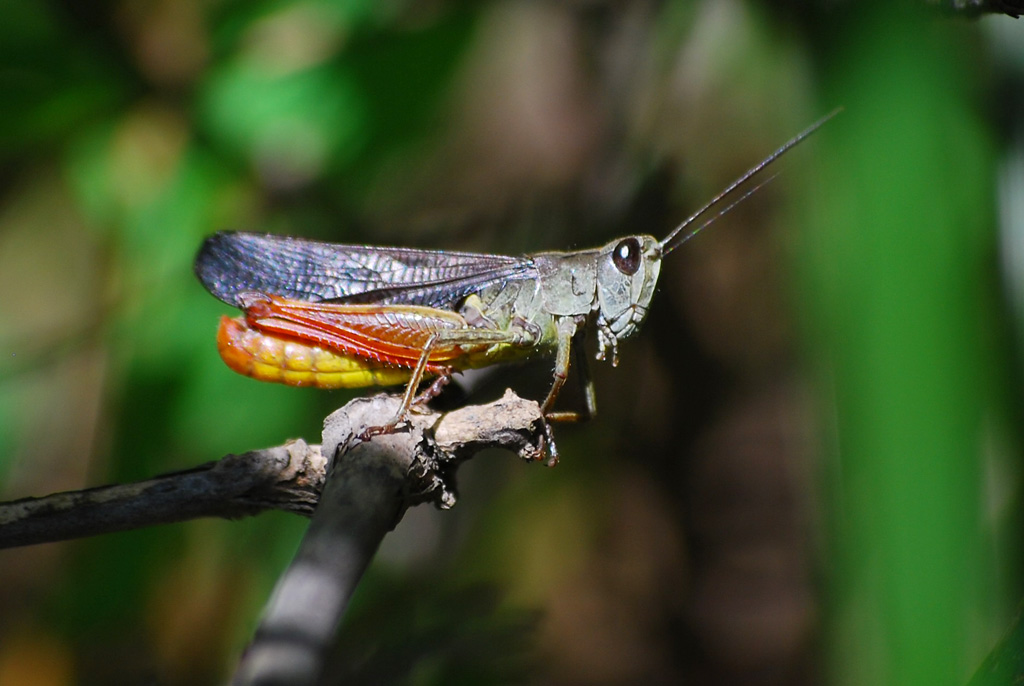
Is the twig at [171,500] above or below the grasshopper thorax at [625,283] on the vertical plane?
below

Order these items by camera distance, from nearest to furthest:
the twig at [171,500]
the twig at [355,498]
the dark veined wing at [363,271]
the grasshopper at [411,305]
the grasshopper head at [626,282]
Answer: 1. the twig at [355,498]
2. the twig at [171,500]
3. the grasshopper at [411,305]
4. the grasshopper head at [626,282]
5. the dark veined wing at [363,271]

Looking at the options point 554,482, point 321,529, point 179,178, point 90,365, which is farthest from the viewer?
point 554,482

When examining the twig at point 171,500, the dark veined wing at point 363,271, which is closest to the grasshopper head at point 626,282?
the dark veined wing at point 363,271

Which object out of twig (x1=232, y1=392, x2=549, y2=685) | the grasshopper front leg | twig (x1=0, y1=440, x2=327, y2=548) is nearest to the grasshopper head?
the grasshopper front leg

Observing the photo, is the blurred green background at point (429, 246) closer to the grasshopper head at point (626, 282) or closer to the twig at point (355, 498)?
the grasshopper head at point (626, 282)

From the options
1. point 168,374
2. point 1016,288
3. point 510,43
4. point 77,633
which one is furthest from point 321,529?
point 510,43

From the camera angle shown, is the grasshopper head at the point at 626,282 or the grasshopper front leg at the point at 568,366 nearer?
the grasshopper front leg at the point at 568,366

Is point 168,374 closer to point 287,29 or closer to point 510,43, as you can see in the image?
point 287,29
